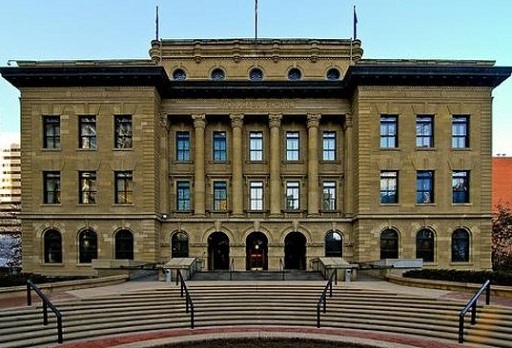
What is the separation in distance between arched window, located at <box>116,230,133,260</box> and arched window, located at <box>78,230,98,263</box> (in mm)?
1492

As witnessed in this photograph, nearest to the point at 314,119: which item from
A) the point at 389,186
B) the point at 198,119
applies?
→ the point at 389,186

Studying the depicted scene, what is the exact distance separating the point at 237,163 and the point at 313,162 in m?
5.60

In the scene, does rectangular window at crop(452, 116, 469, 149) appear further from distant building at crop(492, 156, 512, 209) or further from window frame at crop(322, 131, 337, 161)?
distant building at crop(492, 156, 512, 209)

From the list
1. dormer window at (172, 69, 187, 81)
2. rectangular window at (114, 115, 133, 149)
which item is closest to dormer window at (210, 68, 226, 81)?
dormer window at (172, 69, 187, 81)

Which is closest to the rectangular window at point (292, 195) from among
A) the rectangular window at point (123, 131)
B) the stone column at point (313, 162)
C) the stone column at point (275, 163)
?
the stone column at point (275, 163)

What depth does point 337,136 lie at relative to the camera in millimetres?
34438

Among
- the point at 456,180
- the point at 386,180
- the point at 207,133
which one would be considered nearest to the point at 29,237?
the point at 207,133

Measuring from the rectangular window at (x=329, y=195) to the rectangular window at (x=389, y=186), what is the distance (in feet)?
13.3

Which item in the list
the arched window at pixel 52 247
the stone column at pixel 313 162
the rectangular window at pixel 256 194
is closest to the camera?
the arched window at pixel 52 247

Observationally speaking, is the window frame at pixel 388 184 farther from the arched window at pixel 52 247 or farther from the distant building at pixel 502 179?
the distant building at pixel 502 179

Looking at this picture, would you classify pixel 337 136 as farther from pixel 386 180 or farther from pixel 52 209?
pixel 52 209

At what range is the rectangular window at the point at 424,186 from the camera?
31389 mm

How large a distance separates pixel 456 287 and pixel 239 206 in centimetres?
1720

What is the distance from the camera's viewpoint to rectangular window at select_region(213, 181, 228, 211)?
34344 mm
